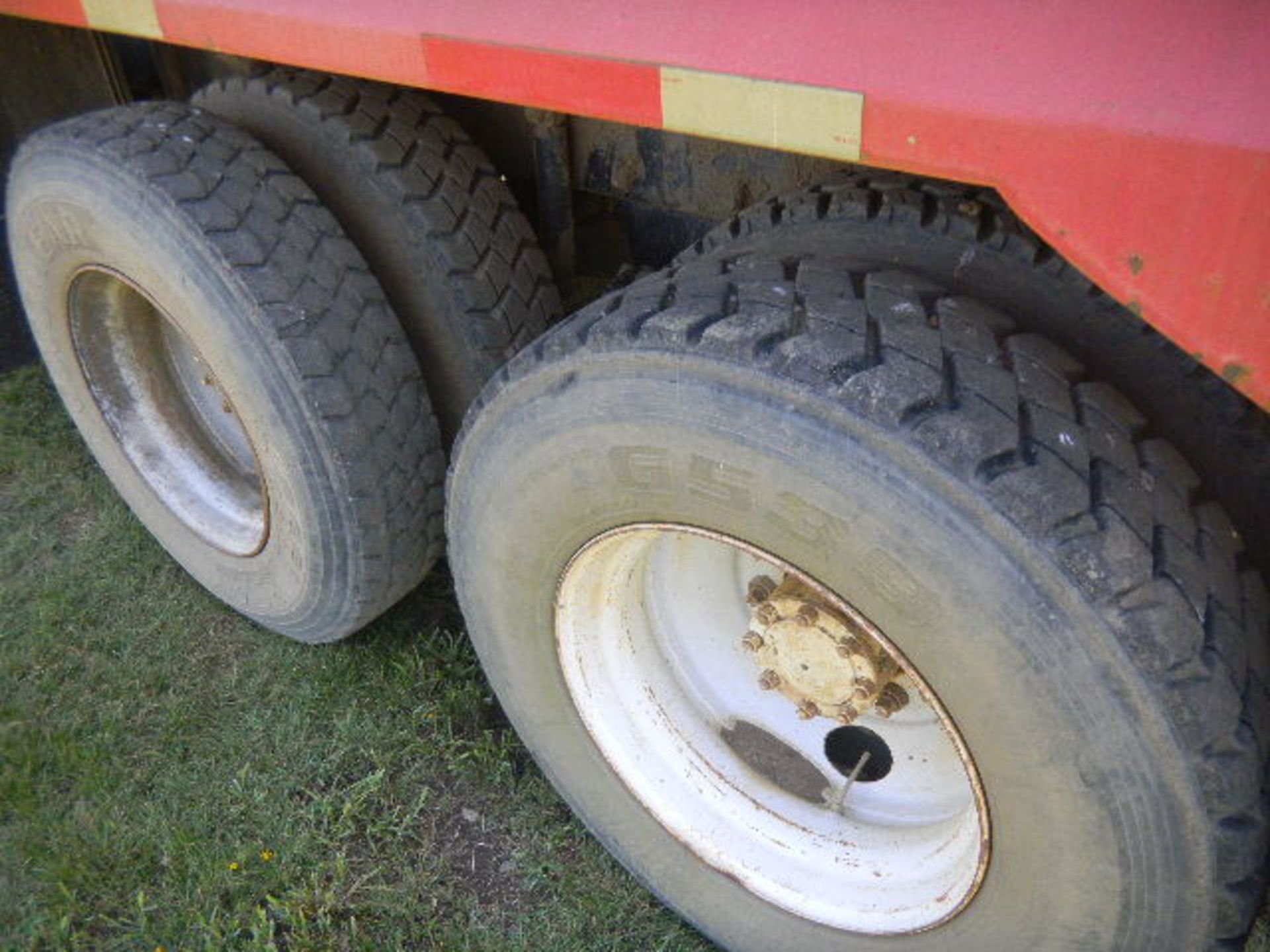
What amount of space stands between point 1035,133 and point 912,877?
1.11 meters

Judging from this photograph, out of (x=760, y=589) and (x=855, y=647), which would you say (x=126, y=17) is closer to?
(x=760, y=589)

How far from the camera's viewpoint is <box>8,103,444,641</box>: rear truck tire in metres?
1.90

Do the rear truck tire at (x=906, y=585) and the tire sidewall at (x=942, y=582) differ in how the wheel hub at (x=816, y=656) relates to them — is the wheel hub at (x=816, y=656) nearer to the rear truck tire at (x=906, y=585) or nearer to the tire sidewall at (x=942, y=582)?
the rear truck tire at (x=906, y=585)

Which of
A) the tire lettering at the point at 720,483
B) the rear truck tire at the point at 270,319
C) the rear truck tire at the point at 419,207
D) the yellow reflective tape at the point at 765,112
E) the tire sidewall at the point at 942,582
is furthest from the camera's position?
the rear truck tire at the point at 419,207

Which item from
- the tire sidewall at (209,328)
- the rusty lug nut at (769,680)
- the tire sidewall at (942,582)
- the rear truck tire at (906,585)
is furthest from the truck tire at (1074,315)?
the tire sidewall at (209,328)

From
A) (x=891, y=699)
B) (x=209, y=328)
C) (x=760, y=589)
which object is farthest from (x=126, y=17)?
(x=891, y=699)

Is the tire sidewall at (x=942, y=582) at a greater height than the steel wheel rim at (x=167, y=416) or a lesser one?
greater

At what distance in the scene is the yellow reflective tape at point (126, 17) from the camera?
175 cm

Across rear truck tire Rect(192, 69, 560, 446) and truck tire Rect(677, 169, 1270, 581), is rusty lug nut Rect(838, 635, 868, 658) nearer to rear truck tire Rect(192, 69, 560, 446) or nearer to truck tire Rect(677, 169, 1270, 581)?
truck tire Rect(677, 169, 1270, 581)

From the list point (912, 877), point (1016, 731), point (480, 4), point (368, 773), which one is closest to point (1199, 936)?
point (1016, 731)

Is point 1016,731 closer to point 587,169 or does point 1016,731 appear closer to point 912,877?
point 912,877

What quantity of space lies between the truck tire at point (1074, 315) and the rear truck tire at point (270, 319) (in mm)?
906

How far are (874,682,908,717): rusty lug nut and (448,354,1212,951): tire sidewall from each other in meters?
0.30

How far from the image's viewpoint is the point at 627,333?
1.38 m
